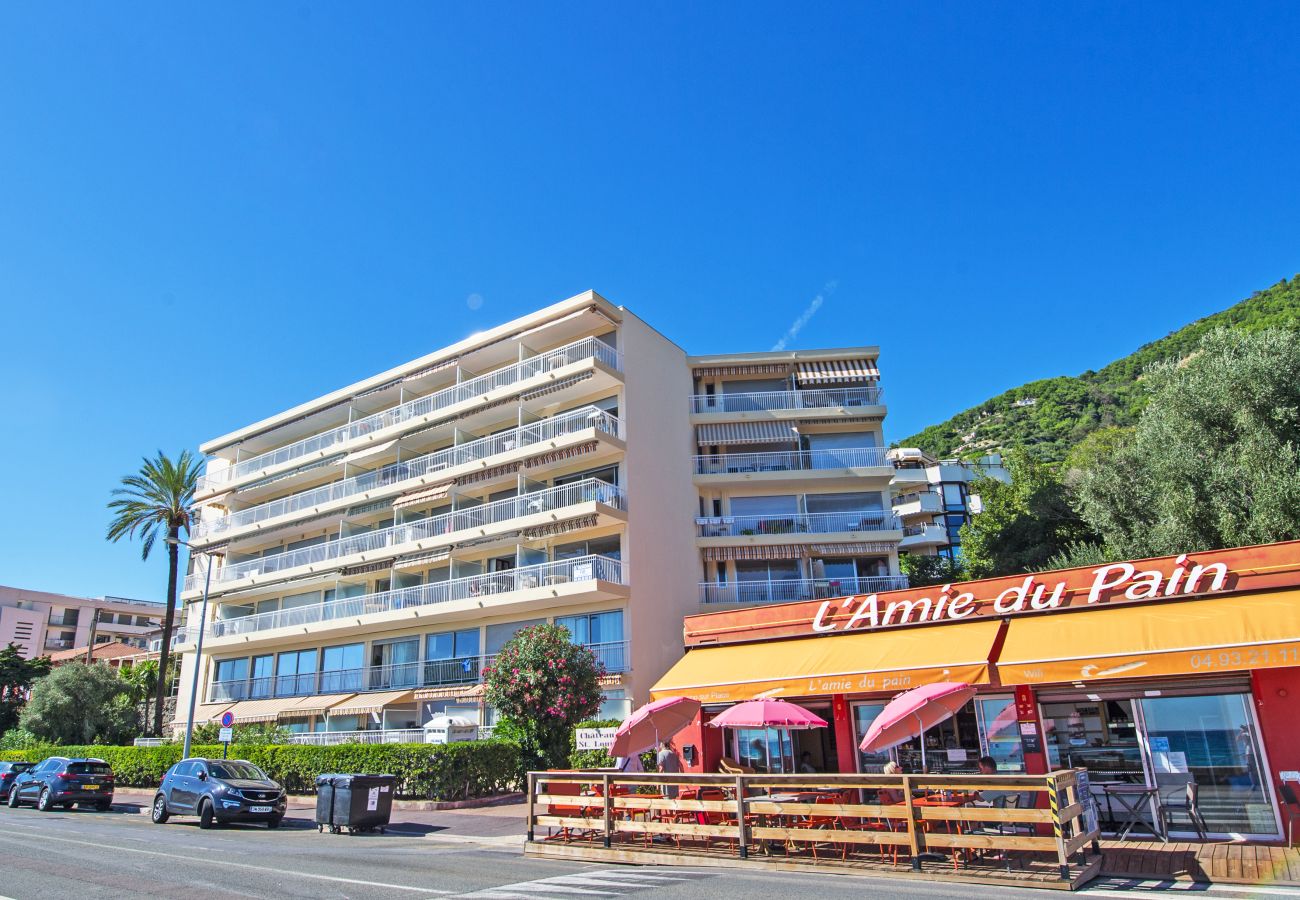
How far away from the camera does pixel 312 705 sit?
3459cm

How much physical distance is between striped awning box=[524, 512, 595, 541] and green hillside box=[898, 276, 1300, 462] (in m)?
47.9

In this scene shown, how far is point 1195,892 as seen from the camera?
9.55 m

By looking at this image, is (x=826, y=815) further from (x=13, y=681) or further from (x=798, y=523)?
(x=13, y=681)

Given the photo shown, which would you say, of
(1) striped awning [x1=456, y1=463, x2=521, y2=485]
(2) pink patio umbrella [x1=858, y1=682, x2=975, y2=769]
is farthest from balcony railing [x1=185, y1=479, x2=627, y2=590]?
(2) pink patio umbrella [x1=858, y1=682, x2=975, y2=769]

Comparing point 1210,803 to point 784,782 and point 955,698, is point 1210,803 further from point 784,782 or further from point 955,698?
point 784,782

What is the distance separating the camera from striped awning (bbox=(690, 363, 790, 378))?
3797 cm

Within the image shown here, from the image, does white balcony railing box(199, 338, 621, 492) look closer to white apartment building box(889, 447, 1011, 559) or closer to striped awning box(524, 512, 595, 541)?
striped awning box(524, 512, 595, 541)

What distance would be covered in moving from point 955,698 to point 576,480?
2063 cm

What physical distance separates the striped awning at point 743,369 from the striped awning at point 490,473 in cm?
1003

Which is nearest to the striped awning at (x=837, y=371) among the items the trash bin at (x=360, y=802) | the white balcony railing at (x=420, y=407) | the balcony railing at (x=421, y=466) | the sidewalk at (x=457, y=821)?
the white balcony railing at (x=420, y=407)

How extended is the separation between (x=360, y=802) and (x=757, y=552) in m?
19.8

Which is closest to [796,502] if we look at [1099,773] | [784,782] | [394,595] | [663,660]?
[663,660]

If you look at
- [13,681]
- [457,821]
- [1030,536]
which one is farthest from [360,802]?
[13,681]

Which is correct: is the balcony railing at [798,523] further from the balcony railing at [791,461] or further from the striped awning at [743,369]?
the striped awning at [743,369]
